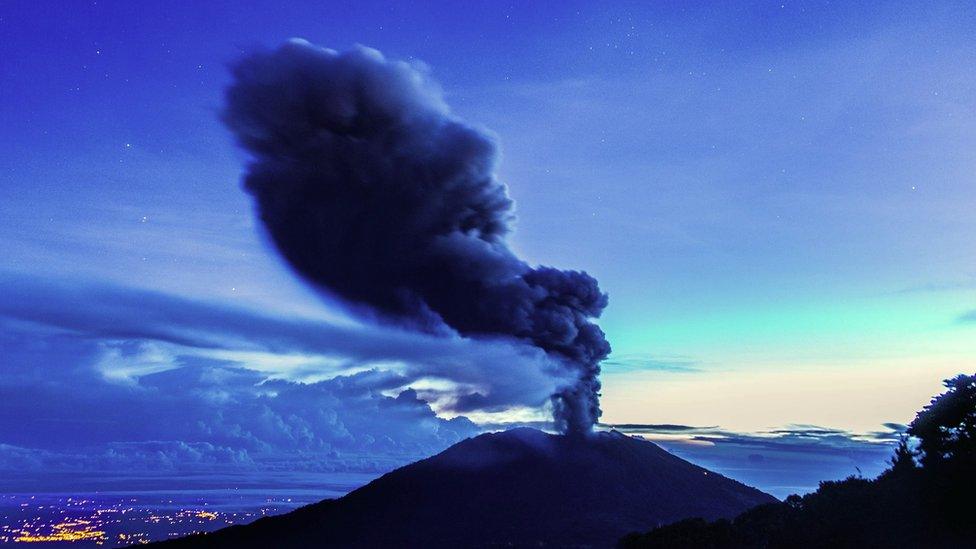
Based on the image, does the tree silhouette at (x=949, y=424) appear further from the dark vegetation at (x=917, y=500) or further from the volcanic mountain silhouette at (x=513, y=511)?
the volcanic mountain silhouette at (x=513, y=511)

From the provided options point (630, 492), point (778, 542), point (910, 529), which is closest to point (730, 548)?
point (778, 542)

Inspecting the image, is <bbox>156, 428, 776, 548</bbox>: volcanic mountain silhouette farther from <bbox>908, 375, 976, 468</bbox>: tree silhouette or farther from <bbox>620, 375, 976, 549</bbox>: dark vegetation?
<bbox>908, 375, 976, 468</bbox>: tree silhouette

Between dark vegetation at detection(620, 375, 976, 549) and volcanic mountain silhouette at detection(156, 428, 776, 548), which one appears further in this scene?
volcanic mountain silhouette at detection(156, 428, 776, 548)

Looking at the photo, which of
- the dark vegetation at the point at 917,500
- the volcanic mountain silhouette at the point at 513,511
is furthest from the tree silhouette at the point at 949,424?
the volcanic mountain silhouette at the point at 513,511

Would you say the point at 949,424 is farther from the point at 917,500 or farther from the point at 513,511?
the point at 513,511

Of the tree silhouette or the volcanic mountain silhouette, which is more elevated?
the tree silhouette

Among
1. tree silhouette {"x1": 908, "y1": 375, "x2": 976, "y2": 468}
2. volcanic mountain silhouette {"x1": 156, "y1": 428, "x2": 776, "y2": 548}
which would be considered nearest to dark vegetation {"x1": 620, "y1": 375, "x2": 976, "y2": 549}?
tree silhouette {"x1": 908, "y1": 375, "x2": 976, "y2": 468}
